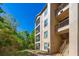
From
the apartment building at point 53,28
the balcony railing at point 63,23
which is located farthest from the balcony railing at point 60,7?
the balcony railing at point 63,23

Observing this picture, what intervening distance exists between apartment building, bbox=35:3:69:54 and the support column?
38 millimetres

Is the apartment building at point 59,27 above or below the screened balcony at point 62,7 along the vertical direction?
below

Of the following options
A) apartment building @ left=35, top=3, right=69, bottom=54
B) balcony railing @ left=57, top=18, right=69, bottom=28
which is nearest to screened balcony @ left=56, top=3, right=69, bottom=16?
apartment building @ left=35, top=3, right=69, bottom=54

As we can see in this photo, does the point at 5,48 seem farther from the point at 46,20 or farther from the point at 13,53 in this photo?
the point at 46,20

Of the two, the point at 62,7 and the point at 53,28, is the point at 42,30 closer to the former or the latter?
the point at 53,28

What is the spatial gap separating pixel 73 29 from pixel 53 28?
0.25 meters

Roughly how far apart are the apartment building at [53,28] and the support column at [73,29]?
4 cm

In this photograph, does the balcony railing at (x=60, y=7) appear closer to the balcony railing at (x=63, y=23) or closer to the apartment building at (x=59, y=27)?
the apartment building at (x=59, y=27)

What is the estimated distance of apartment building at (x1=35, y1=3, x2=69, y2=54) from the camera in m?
1.97

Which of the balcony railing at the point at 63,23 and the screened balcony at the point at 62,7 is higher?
the screened balcony at the point at 62,7

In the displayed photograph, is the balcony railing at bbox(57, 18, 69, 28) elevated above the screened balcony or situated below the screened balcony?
below

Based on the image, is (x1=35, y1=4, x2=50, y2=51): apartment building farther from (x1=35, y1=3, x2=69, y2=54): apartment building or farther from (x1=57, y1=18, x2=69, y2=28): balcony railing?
(x1=57, y1=18, x2=69, y2=28): balcony railing

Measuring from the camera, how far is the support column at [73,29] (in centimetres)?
193

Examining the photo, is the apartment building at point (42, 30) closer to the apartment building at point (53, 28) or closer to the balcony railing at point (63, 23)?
the apartment building at point (53, 28)
